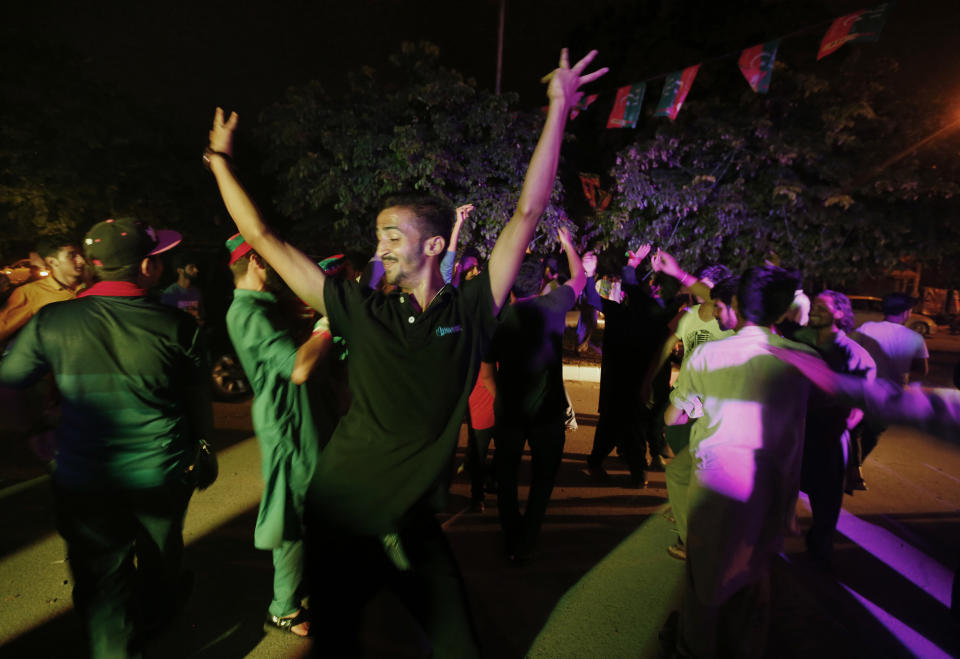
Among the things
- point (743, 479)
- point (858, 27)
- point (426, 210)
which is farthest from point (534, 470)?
point (858, 27)

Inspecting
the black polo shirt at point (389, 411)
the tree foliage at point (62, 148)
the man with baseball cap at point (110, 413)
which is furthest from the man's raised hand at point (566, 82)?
the tree foliage at point (62, 148)

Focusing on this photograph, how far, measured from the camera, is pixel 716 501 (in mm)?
2277

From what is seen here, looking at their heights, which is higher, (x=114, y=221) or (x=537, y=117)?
(x=537, y=117)

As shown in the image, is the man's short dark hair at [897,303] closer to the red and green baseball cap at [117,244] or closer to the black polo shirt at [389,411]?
the black polo shirt at [389,411]

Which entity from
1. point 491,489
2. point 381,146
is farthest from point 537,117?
point 491,489

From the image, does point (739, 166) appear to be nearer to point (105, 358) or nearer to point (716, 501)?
point (716, 501)

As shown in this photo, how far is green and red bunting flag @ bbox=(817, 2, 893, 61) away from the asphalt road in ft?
18.4

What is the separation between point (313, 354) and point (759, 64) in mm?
8712

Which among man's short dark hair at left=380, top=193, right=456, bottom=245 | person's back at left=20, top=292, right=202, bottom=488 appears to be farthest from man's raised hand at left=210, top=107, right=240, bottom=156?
person's back at left=20, top=292, right=202, bottom=488

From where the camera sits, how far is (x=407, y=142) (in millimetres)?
11484

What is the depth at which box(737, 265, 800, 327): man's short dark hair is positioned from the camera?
2377mm

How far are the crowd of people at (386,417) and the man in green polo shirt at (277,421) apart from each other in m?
0.01

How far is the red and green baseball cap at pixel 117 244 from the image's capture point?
2.25 m

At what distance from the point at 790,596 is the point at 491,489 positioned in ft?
7.76
